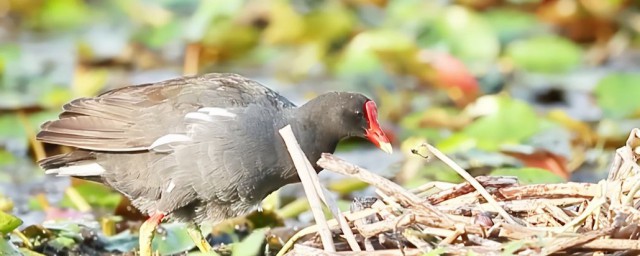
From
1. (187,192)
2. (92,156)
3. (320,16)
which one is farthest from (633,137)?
(320,16)

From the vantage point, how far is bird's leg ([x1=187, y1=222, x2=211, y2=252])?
4242mm

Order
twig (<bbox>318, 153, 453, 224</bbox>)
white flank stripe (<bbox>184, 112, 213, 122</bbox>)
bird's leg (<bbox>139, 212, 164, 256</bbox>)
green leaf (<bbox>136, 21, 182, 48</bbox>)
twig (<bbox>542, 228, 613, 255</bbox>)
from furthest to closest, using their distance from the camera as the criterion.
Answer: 1. green leaf (<bbox>136, 21, 182, 48</bbox>)
2. bird's leg (<bbox>139, 212, 164, 256</bbox>)
3. white flank stripe (<bbox>184, 112, 213, 122</bbox>)
4. twig (<bbox>318, 153, 453, 224</bbox>)
5. twig (<bbox>542, 228, 613, 255</bbox>)

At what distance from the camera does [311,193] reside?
331 cm

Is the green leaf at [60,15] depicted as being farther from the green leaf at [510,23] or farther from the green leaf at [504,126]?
the green leaf at [504,126]

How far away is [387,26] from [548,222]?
468 cm

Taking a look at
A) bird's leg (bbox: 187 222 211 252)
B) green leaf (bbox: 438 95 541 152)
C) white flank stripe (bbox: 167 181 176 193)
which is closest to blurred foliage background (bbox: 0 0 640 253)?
green leaf (bbox: 438 95 541 152)

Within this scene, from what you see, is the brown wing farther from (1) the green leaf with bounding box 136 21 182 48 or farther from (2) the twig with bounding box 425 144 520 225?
(1) the green leaf with bounding box 136 21 182 48

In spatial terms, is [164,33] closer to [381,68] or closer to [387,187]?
[381,68]

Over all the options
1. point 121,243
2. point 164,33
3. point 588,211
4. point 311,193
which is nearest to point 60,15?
point 164,33

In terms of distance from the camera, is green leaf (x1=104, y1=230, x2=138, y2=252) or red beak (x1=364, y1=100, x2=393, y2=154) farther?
green leaf (x1=104, y1=230, x2=138, y2=252)

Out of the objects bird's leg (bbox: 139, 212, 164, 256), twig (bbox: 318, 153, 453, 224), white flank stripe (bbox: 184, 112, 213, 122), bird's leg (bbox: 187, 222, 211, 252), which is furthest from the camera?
bird's leg (bbox: 187, 222, 211, 252)

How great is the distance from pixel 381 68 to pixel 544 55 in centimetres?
127

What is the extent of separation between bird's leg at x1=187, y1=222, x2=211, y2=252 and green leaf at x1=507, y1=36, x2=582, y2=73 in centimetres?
369

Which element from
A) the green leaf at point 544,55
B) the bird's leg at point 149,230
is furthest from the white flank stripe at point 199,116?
the green leaf at point 544,55
